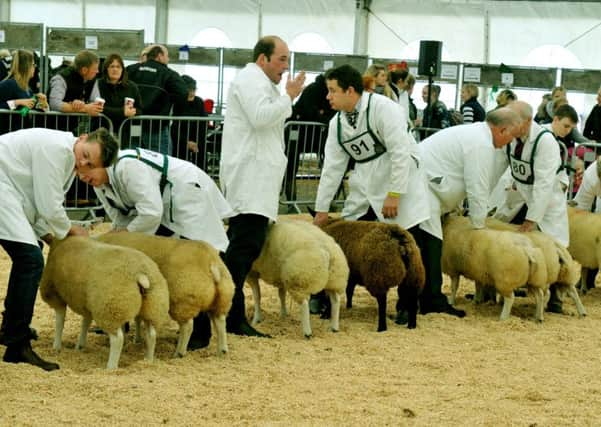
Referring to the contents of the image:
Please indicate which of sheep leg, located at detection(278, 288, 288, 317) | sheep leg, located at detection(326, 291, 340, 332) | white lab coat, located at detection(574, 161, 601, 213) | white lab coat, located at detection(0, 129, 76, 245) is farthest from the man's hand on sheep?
white lab coat, located at detection(0, 129, 76, 245)

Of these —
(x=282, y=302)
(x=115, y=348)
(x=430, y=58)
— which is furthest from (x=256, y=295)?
(x=430, y=58)

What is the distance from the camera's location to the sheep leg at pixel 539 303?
7918 mm

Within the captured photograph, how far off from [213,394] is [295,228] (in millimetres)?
1853

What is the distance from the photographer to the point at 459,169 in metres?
8.05

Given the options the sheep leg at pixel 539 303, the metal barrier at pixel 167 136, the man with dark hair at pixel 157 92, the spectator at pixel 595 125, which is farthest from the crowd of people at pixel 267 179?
the spectator at pixel 595 125

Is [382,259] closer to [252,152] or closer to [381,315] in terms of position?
[381,315]

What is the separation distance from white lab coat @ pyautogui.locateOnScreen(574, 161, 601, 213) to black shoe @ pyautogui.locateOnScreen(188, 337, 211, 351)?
4181mm

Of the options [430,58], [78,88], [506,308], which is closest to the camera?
[506,308]

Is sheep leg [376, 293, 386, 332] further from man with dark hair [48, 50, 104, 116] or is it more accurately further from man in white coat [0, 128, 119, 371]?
man with dark hair [48, 50, 104, 116]

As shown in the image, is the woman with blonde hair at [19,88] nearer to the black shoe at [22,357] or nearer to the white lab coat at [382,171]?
the white lab coat at [382,171]

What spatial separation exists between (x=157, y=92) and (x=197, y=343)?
17.9ft

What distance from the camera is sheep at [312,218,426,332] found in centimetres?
716

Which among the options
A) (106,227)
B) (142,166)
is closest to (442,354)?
(142,166)

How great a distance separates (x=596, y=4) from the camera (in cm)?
1878
